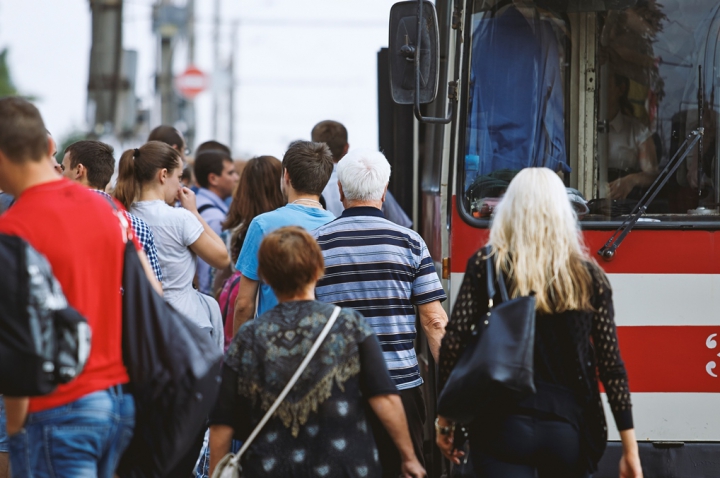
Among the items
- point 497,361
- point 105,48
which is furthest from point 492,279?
point 105,48

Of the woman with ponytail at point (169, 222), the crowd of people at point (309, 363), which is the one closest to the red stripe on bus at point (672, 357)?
the crowd of people at point (309, 363)

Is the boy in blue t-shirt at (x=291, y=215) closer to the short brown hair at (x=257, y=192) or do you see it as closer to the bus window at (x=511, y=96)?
the bus window at (x=511, y=96)

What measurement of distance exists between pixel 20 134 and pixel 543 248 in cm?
166

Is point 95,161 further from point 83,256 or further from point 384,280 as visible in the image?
point 83,256

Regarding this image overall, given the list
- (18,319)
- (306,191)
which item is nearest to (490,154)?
(306,191)

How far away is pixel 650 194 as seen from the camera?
15.4 ft

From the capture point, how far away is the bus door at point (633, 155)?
4.61 meters

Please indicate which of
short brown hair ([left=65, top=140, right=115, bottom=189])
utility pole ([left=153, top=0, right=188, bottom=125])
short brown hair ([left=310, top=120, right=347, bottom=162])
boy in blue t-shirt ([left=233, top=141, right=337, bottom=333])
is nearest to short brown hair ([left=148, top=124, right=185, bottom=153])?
short brown hair ([left=310, top=120, right=347, bottom=162])

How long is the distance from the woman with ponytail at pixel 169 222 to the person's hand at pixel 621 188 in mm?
1929

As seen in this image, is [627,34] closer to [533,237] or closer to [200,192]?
[533,237]

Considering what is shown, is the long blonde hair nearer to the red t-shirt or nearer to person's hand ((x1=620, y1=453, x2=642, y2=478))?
person's hand ((x1=620, y1=453, x2=642, y2=478))

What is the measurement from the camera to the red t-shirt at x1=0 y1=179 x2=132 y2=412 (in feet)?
9.85

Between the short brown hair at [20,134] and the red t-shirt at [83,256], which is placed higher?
the short brown hair at [20,134]

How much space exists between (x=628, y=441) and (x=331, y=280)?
1.46 metres
